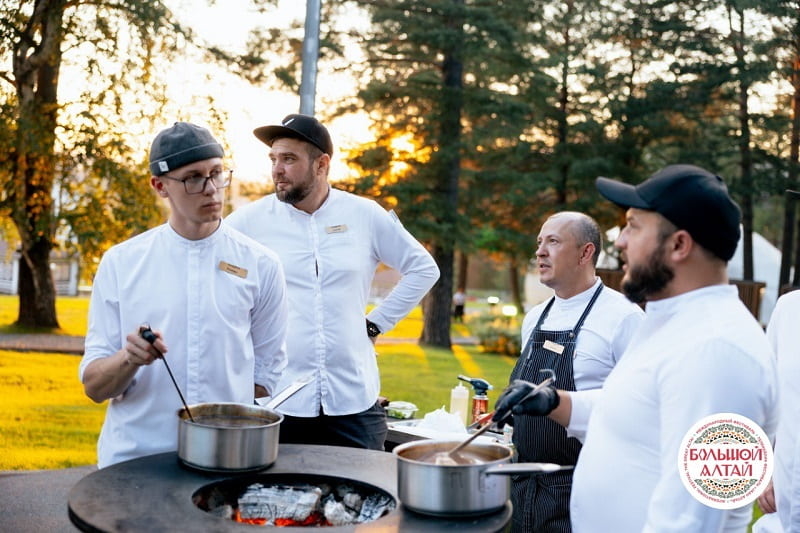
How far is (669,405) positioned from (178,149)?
5.78 ft

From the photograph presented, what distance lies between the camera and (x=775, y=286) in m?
24.1

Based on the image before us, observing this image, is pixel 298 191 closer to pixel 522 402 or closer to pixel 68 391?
pixel 522 402

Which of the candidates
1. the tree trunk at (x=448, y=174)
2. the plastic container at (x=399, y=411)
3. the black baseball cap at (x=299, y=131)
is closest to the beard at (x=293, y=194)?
the black baseball cap at (x=299, y=131)

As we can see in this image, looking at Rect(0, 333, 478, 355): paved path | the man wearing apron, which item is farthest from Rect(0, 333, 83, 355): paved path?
the man wearing apron

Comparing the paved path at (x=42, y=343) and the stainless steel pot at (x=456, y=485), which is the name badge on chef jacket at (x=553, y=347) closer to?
the stainless steel pot at (x=456, y=485)

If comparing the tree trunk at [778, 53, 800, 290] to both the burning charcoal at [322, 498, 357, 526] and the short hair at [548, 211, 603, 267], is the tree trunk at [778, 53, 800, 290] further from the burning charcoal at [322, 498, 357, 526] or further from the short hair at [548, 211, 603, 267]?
the burning charcoal at [322, 498, 357, 526]

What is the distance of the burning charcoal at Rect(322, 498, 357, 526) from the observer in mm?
2475

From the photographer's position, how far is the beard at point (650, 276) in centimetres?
212

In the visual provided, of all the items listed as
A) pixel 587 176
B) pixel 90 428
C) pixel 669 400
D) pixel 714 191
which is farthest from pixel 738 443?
pixel 587 176

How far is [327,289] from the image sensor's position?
12.9 ft

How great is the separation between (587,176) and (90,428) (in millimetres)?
14999

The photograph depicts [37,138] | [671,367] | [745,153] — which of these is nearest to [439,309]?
[745,153]

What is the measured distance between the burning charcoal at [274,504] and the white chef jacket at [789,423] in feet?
6.04

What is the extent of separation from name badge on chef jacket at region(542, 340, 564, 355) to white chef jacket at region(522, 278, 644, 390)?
7cm
